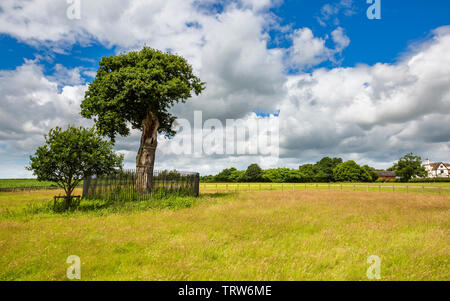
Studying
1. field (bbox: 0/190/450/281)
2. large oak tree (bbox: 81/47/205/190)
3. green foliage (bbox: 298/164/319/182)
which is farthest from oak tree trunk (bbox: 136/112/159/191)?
green foliage (bbox: 298/164/319/182)

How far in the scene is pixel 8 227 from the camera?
10.1m

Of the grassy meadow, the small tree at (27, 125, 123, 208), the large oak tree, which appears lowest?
the grassy meadow

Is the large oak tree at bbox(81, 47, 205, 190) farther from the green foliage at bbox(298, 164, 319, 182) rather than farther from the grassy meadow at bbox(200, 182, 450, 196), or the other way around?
the green foliage at bbox(298, 164, 319, 182)

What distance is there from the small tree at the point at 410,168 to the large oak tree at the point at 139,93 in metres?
105

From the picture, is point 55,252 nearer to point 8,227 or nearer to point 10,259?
point 10,259

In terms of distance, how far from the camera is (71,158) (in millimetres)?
14398

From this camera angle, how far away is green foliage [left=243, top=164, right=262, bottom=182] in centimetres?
10656

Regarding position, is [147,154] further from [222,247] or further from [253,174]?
[253,174]

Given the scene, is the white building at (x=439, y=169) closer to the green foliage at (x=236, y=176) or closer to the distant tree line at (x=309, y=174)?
the distant tree line at (x=309, y=174)

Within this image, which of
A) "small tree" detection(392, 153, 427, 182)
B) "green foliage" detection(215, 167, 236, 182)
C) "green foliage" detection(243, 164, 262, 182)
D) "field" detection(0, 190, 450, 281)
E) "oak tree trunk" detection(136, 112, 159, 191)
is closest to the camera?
"field" detection(0, 190, 450, 281)

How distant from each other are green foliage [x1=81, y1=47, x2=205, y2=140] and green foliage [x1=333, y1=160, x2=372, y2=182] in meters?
94.1

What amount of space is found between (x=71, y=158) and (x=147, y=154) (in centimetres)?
615
